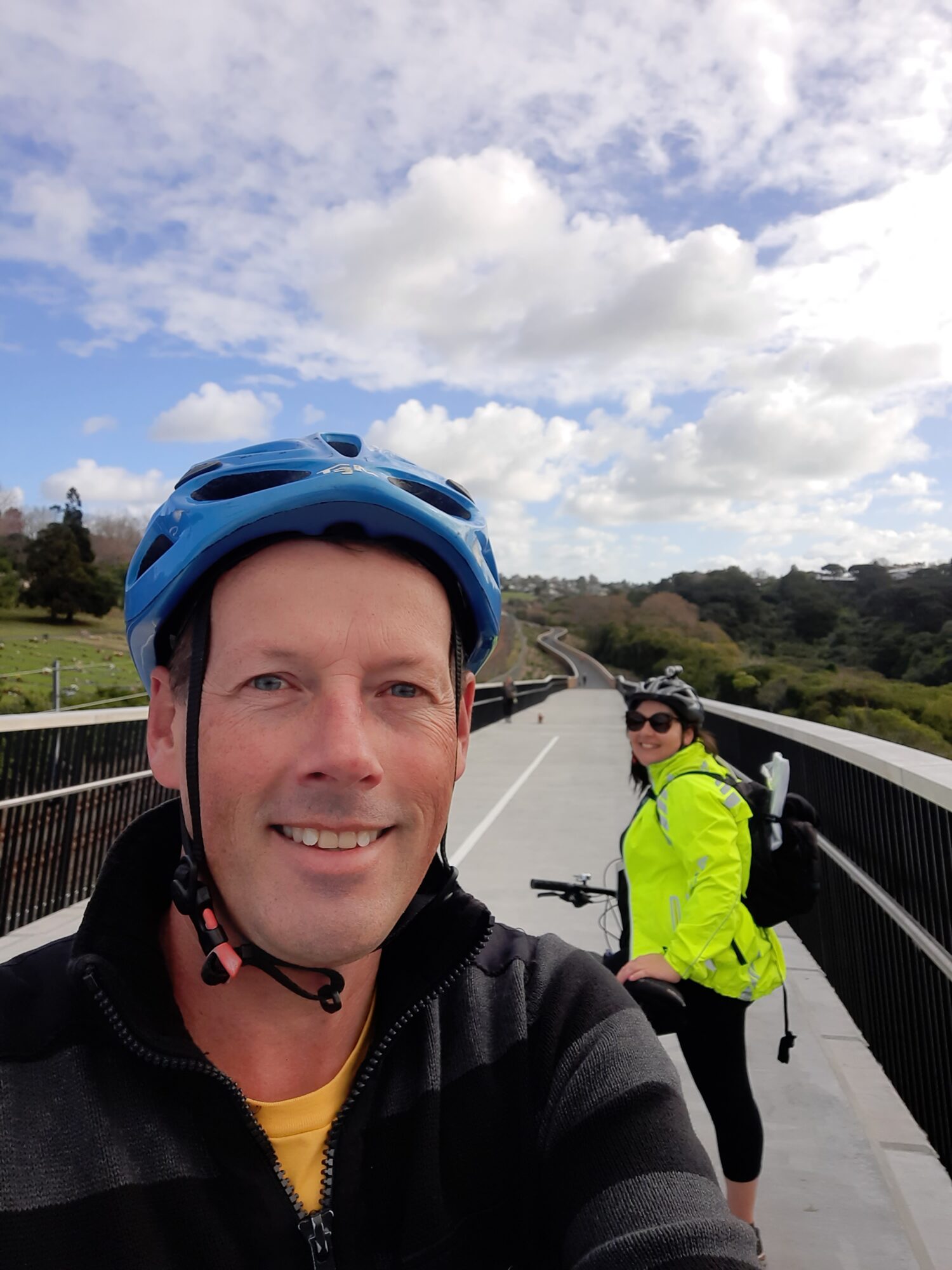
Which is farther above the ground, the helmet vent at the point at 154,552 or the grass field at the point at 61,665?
the helmet vent at the point at 154,552

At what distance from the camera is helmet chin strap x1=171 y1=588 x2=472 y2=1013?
4.40 ft

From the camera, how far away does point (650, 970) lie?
3.19 metres

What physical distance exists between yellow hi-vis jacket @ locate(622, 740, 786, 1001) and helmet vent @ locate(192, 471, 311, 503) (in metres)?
2.44

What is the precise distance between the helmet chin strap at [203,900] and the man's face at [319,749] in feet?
0.05

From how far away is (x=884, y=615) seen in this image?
45031mm

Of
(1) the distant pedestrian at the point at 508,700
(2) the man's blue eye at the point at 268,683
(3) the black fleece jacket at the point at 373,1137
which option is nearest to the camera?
(3) the black fleece jacket at the point at 373,1137

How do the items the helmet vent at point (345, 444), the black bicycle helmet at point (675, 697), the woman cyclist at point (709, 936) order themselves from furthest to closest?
the black bicycle helmet at point (675, 697), the woman cyclist at point (709, 936), the helmet vent at point (345, 444)

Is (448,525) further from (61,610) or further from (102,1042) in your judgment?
(61,610)

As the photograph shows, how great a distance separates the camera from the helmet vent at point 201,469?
1588mm

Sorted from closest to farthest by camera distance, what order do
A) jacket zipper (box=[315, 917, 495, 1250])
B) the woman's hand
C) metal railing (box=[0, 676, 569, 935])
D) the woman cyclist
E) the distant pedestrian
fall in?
jacket zipper (box=[315, 917, 495, 1250])
the woman's hand
the woman cyclist
metal railing (box=[0, 676, 569, 935])
the distant pedestrian

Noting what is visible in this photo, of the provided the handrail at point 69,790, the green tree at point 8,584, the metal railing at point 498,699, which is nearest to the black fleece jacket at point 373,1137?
the handrail at point 69,790

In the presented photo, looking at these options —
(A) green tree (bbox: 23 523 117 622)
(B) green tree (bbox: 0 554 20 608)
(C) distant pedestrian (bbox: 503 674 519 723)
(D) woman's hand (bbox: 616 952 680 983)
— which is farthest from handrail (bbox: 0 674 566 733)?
(A) green tree (bbox: 23 523 117 622)

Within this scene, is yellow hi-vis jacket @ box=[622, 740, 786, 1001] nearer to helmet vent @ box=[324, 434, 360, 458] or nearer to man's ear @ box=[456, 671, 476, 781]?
man's ear @ box=[456, 671, 476, 781]

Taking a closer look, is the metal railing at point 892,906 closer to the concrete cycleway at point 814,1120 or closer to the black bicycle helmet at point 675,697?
the concrete cycleway at point 814,1120
